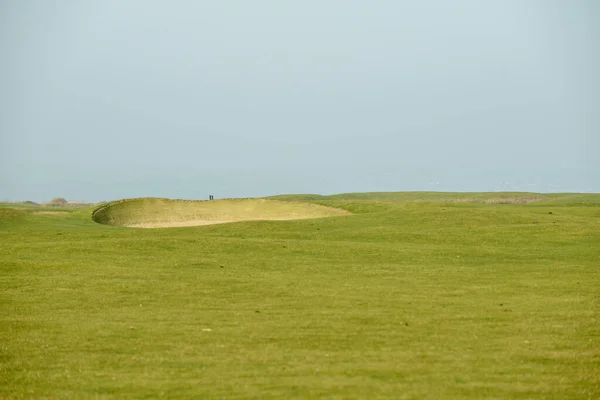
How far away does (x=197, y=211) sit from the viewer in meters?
49.3

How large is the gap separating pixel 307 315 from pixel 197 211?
3220cm

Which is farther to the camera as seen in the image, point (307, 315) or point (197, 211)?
point (197, 211)

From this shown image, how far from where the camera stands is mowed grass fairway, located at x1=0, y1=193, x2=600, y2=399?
41.0ft

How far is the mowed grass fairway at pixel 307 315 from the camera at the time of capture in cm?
1248

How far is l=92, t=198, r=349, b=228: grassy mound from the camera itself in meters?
47.3

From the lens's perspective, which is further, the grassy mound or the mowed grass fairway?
the grassy mound

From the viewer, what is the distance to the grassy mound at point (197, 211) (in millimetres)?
47344

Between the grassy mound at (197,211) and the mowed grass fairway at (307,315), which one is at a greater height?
the grassy mound at (197,211)

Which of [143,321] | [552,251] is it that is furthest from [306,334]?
[552,251]

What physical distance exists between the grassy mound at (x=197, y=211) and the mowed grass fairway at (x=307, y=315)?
11221mm

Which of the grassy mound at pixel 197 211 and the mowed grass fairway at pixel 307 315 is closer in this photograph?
the mowed grass fairway at pixel 307 315

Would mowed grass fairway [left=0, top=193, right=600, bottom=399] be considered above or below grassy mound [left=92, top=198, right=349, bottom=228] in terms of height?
below

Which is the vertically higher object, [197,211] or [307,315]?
[197,211]

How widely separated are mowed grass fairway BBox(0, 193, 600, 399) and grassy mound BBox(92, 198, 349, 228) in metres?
11.2
